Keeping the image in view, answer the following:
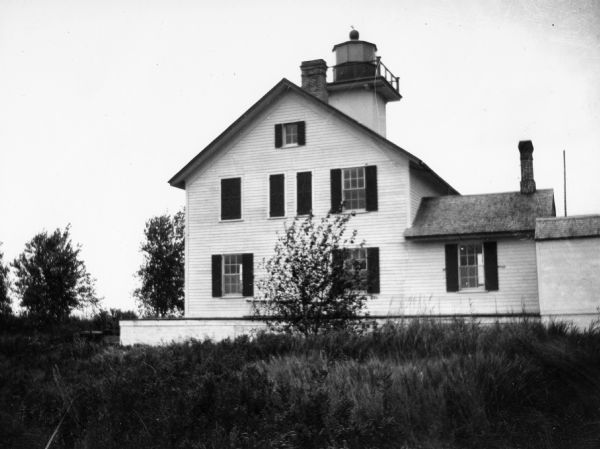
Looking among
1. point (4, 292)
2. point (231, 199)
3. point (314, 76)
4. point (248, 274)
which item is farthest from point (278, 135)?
point (4, 292)

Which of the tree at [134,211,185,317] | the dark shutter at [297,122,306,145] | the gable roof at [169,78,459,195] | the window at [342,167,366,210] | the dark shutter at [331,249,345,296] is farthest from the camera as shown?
the tree at [134,211,185,317]

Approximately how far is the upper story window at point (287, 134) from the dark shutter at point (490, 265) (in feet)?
22.6

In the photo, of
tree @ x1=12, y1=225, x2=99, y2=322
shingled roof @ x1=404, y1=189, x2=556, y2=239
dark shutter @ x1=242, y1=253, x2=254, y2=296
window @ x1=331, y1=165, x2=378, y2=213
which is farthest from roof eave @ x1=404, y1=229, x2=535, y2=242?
tree @ x1=12, y1=225, x2=99, y2=322

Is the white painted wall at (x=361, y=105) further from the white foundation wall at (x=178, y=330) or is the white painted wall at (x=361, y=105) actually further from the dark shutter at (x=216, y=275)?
the white foundation wall at (x=178, y=330)

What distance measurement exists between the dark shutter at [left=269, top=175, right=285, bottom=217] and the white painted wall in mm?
7026

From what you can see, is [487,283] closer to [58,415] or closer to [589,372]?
[589,372]

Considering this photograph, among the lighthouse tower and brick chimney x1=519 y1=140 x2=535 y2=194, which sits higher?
the lighthouse tower

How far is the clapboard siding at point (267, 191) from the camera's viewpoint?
23.8m

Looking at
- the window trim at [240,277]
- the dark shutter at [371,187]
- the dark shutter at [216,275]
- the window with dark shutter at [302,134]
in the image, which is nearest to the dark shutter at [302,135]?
the window with dark shutter at [302,134]

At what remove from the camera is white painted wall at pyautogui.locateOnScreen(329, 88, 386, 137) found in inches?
1225

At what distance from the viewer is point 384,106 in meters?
32.8

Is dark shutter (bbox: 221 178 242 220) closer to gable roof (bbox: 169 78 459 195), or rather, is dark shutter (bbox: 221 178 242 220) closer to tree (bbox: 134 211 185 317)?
gable roof (bbox: 169 78 459 195)

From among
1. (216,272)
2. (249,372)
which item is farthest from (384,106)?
(249,372)

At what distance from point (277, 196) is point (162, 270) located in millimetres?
15196
